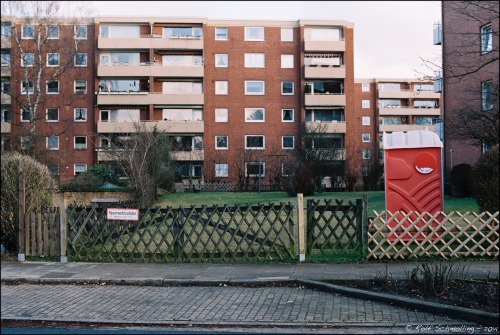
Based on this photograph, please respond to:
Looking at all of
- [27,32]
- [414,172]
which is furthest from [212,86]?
[414,172]

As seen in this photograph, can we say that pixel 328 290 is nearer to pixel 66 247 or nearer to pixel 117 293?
pixel 117 293

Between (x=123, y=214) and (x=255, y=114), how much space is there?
43.5 metres

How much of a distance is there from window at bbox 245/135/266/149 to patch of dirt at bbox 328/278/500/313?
4527cm

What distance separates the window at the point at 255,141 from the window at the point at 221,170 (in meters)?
3.05

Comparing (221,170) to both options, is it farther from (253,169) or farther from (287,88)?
(287,88)

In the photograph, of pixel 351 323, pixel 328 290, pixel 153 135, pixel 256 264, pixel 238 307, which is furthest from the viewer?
pixel 153 135

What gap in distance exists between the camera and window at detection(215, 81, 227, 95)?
5506 cm

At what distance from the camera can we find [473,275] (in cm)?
1014

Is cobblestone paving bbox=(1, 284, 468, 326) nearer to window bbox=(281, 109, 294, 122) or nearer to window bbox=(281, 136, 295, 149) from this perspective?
window bbox=(281, 136, 295, 149)

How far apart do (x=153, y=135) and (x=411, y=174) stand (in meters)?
18.1

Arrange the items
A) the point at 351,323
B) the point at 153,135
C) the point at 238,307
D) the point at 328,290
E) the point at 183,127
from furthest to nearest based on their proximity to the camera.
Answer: the point at 183,127 → the point at 153,135 → the point at 328,290 → the point at 238,307 → the point at 351,323

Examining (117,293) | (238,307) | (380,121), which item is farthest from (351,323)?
(380,121)

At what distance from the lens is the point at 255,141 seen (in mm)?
55188

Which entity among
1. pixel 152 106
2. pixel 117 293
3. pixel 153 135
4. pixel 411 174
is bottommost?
pixel 117 293
